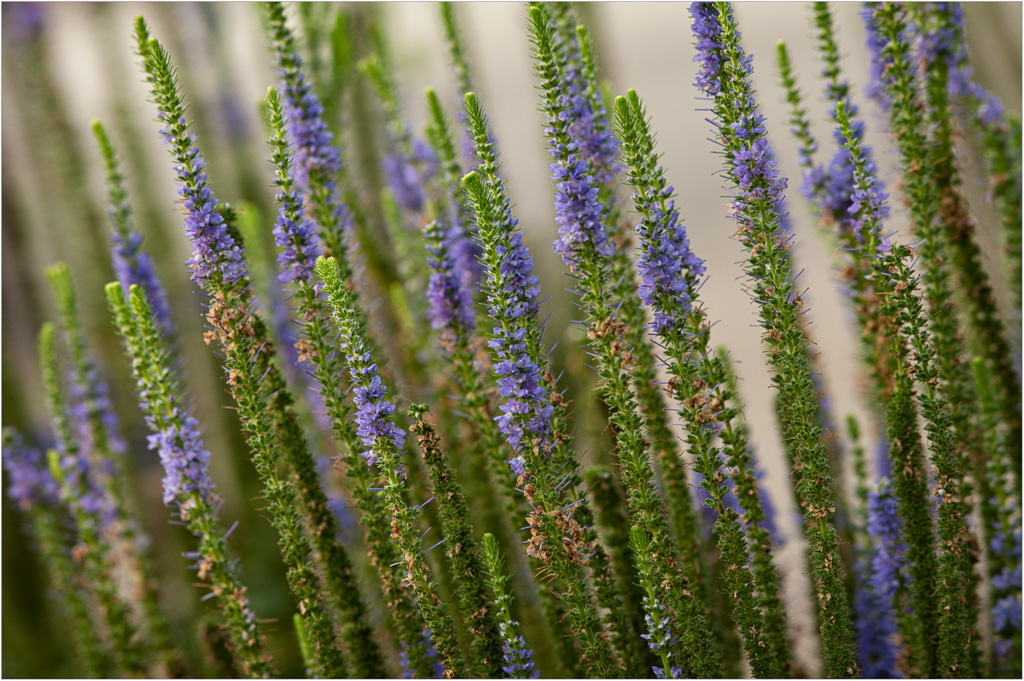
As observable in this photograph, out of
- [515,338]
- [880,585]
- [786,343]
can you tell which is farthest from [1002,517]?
[515,338]

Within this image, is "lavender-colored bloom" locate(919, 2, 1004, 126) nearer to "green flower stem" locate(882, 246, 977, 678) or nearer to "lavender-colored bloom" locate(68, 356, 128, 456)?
"green flower stem" locate(882, 246, 977, 678)

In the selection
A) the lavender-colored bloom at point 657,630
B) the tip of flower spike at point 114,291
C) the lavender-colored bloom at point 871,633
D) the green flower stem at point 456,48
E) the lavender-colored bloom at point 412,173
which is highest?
the green flower stem at point 456,48

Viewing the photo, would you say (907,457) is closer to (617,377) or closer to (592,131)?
(617,377)

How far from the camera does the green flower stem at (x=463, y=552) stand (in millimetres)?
1579

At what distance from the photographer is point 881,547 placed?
2.01 metres

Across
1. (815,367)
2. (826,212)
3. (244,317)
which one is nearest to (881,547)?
(815,367)

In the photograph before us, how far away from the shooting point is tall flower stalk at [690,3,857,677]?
Answer: 1526 millimetres

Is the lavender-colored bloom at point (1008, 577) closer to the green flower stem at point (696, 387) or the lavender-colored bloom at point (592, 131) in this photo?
the green flower stem at point (696, 387)

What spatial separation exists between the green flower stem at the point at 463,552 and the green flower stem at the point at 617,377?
32 cm

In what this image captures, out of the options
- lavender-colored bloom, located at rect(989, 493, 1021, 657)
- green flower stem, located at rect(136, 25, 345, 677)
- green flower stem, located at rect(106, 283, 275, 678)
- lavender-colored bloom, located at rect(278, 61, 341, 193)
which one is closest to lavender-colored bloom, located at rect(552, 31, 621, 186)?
lavender-colored bloom, located at rect(278, 61, 341, 193)

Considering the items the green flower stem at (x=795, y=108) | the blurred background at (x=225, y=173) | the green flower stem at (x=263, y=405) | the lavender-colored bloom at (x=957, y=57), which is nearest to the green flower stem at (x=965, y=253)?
the lavender-colored bloom at (x=957, y=57)

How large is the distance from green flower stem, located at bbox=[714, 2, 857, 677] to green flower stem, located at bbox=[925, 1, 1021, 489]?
704mm

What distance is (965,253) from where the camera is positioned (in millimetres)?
2156

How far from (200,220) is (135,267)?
2.18 feet
